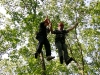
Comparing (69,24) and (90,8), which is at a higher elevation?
(90,8)

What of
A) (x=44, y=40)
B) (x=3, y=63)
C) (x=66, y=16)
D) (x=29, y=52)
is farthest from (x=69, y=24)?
(x=44, y=40)

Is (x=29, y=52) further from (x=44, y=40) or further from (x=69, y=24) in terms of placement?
(x=44, y=40)

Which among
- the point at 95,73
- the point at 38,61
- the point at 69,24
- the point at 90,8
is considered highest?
the point at 90,8

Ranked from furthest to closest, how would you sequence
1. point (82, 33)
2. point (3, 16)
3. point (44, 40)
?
point (82, 33)
point (3, 16)
point (44, 40)

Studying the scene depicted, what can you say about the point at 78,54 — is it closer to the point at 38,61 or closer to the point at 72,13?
the point at 72,13

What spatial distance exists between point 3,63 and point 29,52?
10157 millimetres

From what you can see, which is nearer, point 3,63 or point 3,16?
point 3,16

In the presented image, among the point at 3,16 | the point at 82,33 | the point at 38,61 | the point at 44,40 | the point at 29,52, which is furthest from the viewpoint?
the point at 82,33

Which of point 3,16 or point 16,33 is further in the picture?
point 3,16

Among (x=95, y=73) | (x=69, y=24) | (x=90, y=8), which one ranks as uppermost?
(x=90, y=8)

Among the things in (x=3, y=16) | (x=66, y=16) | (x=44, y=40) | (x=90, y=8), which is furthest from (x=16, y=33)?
(x=44, y=40)

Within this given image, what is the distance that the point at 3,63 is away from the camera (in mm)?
33688

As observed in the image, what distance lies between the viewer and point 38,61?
23203 mm

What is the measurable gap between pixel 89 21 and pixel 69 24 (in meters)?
2.89
